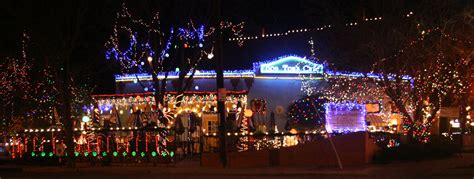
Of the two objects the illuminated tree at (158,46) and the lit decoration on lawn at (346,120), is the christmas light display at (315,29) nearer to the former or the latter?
the lit decoration on lawn at (346,120)

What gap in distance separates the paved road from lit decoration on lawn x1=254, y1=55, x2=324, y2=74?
1075 cm

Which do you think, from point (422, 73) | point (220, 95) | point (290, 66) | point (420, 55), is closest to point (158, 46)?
point (290, 66)

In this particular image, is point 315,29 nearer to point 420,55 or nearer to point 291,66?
point 291,66

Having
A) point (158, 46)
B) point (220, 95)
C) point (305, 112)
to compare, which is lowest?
point (305, 112)

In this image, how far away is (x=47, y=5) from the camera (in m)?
33.8

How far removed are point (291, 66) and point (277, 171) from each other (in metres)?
14.1

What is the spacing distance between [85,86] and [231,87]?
379 inches

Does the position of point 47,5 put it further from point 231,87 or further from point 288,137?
point 288,137

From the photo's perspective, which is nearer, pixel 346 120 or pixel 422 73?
pixel 346 120

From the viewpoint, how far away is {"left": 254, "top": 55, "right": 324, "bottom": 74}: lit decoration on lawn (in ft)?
115

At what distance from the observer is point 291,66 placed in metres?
35.6

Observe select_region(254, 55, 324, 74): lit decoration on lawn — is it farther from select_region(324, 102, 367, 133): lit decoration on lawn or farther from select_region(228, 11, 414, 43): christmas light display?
select_region(324, 102, 367, 133): lit decoration on lawn

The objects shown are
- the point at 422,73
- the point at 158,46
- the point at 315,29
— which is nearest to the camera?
the point at 422,73

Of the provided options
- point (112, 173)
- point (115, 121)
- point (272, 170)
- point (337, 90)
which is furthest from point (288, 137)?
point (115, 121)
